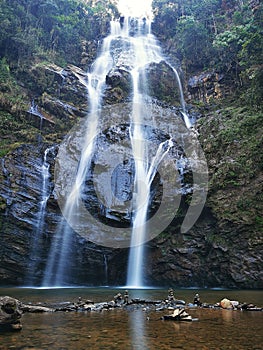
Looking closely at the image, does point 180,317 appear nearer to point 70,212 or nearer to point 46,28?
point 70,212

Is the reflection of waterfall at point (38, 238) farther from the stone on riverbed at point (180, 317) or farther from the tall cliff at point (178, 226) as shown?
the stone on riverbed at point (180, 317)

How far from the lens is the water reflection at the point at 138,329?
453cm

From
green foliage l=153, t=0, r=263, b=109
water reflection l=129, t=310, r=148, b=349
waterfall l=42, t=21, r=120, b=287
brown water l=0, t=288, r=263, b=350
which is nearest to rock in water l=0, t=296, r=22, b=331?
brown water l=0, t=288, r=263, b=350

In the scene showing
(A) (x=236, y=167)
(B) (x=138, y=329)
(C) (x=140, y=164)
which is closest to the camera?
(B) (x=138, y=329)

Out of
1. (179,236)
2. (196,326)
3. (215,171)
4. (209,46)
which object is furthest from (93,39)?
(196,326)

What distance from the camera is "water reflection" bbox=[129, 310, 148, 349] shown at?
4527 millimetres

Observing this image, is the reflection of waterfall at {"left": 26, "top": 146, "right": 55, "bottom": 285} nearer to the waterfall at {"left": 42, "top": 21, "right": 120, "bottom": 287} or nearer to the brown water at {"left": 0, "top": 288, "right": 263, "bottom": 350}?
the waterfall at {"left": 42, "top": 21, "right": 120, "bottom": 287}

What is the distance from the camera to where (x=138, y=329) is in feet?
18.0

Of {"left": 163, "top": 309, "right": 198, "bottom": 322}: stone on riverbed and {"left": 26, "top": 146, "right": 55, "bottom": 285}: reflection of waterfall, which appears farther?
{"left": 26, "top": 146, "right": 55, "bottom": 285}: reflection of waterfall

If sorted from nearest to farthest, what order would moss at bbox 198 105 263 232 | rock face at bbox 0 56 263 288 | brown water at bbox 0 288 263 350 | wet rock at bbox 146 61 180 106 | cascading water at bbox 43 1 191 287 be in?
brown water at bbox 0 288 263 350 < rock face at bbox 0 56 263 288 < moss at bbox 198 105 263 232 < cascading water at bbox 43 1 191 287 < wet rock at bbox 146 61 180 106

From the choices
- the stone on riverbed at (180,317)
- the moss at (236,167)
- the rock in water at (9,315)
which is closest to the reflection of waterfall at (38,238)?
the moss at (236,167)

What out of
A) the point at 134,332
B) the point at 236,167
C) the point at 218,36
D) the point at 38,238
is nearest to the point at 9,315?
the point at 134,332

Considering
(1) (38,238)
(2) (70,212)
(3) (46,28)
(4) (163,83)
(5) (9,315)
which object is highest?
(3) (46,28)

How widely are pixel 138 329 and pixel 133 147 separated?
15.5 m
